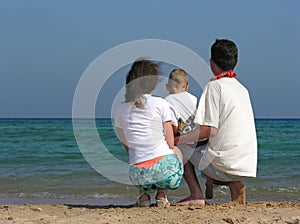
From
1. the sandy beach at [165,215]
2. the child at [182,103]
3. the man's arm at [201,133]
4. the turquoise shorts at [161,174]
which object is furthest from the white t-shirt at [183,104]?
the sandy beach at [165,215]

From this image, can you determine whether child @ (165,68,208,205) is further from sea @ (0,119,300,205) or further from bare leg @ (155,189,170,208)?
sea @ (0,119,300,205)

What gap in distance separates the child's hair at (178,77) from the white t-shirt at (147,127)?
1.34 feet

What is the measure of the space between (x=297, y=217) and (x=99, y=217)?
1.54m

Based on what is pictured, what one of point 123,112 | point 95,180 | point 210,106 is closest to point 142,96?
point 123,112

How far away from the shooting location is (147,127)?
16.3ft

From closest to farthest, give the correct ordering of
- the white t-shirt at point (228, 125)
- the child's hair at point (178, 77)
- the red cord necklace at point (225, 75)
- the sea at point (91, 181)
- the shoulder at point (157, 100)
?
the shoulder at point (157, 100), the white t-shirt at point (228, 125), the red cord necklace at point (225, 75), the child's hair at point (178, 77), the sea at point (91, 181)

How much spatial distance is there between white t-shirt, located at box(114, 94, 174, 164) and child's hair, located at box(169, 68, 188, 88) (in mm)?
408

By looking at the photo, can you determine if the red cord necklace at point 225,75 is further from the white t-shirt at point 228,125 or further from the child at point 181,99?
the child at point 181,99

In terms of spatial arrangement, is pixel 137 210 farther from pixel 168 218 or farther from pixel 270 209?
pixel 270 209

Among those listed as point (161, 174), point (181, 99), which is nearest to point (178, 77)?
point (181, 99)

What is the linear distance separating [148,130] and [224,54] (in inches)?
35.2

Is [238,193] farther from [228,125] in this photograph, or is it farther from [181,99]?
[181,99]

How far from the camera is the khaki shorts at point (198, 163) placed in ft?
17.0

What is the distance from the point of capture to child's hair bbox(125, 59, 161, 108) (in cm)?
494
